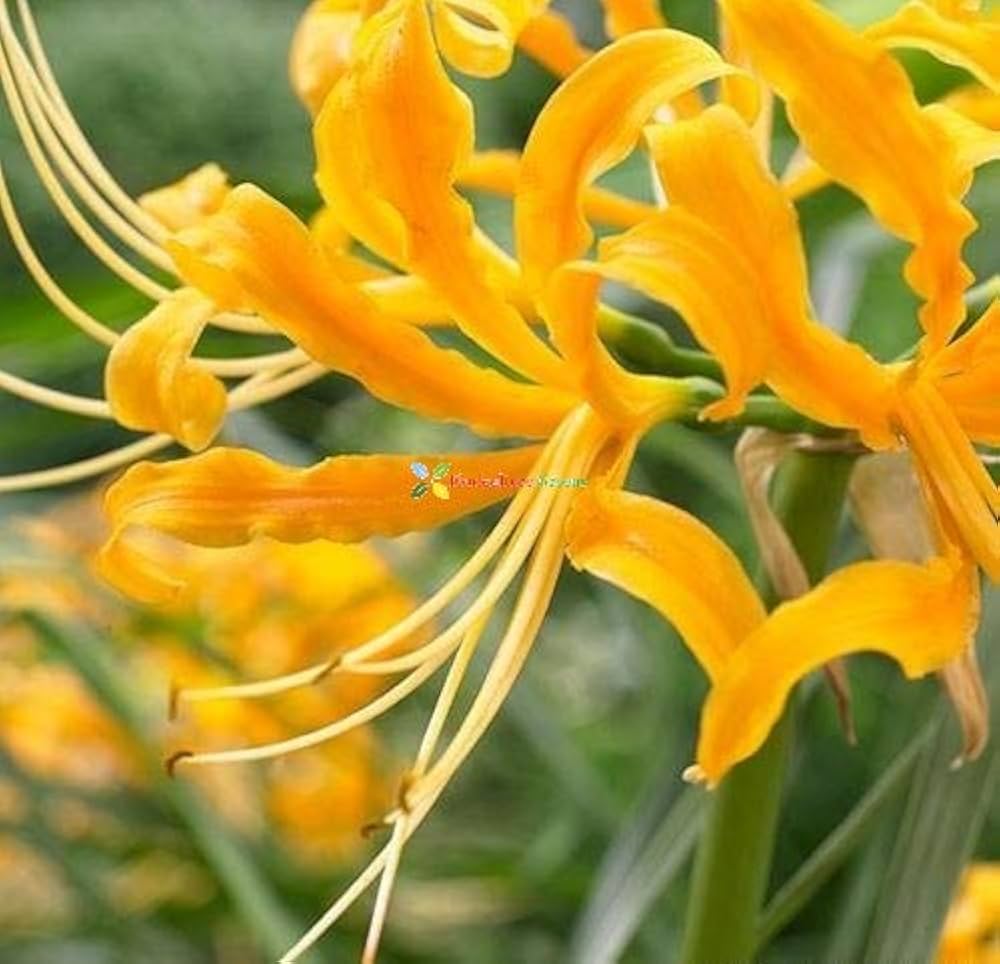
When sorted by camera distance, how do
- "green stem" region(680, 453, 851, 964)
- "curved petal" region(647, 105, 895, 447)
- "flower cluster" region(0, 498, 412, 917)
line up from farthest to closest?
"flower cluster" region(0, 498, 412, 917) → "green stem" region(680, 453, 851, 964) → "curved petal" region(647, 105, 895, 447)

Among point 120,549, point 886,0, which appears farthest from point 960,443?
point 886,0

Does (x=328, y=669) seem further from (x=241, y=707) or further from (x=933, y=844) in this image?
(x=241, y=707)

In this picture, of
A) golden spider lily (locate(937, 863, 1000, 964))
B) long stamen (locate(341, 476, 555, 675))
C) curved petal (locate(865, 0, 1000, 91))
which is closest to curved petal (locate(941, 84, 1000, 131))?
curved petal (locate(865, 0, 1000, 91))

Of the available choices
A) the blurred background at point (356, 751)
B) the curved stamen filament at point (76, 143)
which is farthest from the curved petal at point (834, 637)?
the curved stamen filament at point (76, 143)

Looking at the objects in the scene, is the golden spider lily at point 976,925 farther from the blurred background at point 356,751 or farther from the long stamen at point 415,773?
the long stamen at point 415,773
